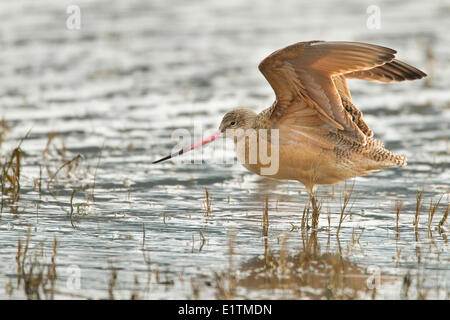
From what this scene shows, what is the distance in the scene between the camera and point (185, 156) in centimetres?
876

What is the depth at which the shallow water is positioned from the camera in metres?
5.31

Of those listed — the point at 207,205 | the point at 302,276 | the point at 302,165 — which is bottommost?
the point at 302,276

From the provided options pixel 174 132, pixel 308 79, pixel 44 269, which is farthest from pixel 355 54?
pixel 174 132

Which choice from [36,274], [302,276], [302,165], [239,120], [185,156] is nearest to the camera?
[36,274]

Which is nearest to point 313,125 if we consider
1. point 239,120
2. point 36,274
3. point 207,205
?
point 239,120

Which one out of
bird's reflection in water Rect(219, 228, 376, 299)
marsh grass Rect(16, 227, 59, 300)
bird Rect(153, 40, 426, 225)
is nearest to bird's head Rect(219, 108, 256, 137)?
bird Rect(153, 40, 426, 225)

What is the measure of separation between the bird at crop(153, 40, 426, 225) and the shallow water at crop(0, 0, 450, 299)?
40 centimetres

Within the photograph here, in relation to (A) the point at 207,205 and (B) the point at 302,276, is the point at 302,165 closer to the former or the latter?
(A) the point at 207,205

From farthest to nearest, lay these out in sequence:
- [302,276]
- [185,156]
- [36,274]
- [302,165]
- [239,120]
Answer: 1. [185,156]
2. [239,120]
3. [302,165]
4. [302,276]
5. [36,274]

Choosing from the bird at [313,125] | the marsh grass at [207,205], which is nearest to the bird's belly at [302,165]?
the bird at [313,125]

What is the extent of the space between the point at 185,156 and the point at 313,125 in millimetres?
2393

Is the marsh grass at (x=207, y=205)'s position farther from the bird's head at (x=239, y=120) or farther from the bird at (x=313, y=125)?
the bird's head at (x=239, y=120)

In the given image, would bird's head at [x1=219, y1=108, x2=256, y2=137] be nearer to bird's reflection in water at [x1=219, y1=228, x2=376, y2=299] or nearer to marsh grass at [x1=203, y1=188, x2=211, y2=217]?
marsh grass at [x1=203, y1=188, x2=211, y2=217]

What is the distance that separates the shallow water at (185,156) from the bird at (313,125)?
396 mm
